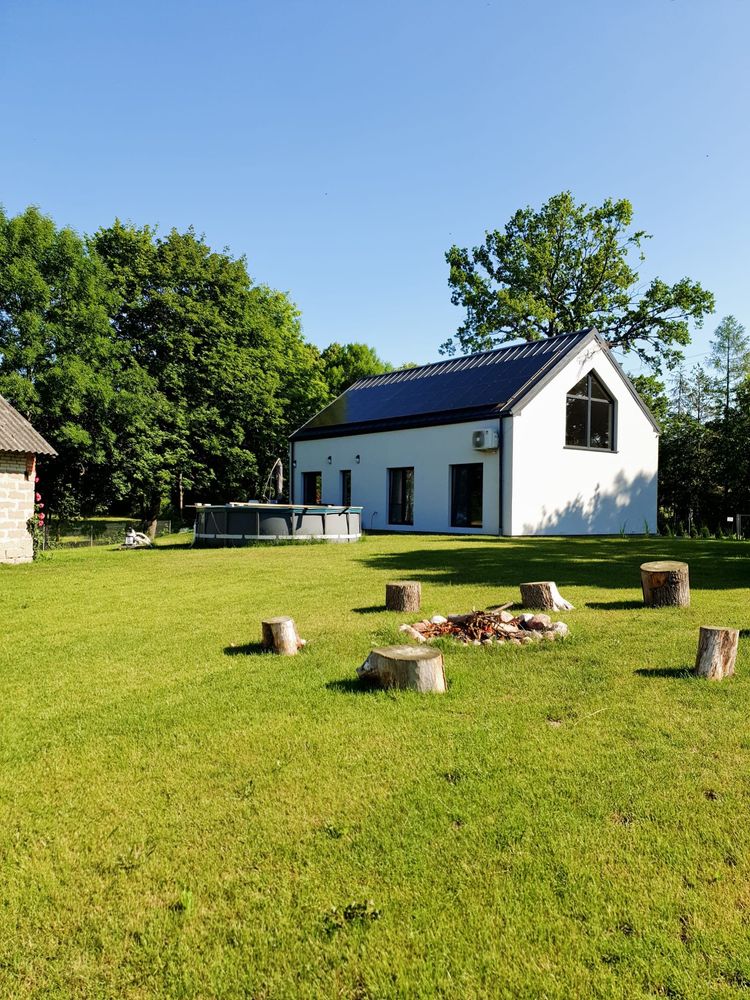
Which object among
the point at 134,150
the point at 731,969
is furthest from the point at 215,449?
the point at 731,969

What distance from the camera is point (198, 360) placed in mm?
28688

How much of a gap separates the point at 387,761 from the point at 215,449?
25784mm

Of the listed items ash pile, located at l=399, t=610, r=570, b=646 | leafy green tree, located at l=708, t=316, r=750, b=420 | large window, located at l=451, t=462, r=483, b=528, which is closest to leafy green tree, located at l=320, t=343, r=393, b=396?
leafy green tree, located at l=708, t=316, r=750, b=420

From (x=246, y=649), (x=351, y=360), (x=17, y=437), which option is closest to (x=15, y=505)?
(x=17, y=437)

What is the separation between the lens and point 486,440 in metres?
20.6

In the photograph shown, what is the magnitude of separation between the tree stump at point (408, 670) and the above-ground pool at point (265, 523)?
1275cm

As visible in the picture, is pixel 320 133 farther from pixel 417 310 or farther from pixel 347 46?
pixel 417 310

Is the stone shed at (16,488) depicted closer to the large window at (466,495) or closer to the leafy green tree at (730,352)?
the large window at (466,495)

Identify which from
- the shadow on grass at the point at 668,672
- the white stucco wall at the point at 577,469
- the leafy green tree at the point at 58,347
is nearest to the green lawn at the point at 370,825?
the shadow on grass at the point at 668,672

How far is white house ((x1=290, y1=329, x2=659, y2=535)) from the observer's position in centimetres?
2103

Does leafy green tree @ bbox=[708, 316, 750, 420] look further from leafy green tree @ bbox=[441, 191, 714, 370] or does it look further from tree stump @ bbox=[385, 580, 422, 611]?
tree stump @ bbox=[385, 580, 422, 611]

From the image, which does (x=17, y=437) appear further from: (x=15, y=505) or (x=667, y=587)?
(x=667, y=587)

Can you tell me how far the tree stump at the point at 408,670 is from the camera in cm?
495

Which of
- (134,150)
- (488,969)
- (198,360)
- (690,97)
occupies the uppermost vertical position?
(690,97)
